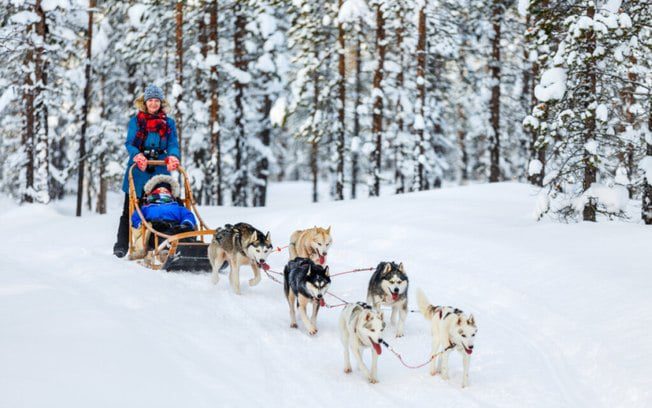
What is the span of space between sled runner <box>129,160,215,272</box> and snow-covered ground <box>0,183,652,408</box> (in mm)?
235

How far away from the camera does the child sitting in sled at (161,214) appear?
8711mm

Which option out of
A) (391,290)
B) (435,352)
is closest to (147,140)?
(391,290)

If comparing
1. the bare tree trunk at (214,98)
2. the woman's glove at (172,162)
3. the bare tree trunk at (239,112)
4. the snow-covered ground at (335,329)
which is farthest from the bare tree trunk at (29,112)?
the woman's glove at (172,162)

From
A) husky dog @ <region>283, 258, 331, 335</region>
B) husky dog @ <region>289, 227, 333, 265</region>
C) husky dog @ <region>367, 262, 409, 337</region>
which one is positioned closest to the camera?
husky dog @ <region>283, 258, 331, 335</region>

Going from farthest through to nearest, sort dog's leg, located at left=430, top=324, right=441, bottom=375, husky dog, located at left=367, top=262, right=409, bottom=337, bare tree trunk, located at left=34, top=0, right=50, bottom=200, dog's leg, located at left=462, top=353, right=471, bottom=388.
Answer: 1. bare tree trunk, located at left=34, top=0, right=50, bottom=200
2. husky dog, located at left=367, top=262, right=409, bottom=337
3. dog's leg, located at left=430, top=324, right=441, bottom=375
4. dog's leg, located at left=462, top=353, right=471, bottom=388

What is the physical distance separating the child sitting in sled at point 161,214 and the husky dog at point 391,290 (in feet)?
11.4

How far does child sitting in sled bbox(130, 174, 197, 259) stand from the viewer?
8.71 metres

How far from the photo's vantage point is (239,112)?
22078 millimetres

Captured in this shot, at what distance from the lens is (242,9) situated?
68.9ft

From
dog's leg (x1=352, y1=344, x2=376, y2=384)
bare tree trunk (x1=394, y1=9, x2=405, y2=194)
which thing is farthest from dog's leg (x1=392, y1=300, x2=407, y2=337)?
bare tree trunk (x1=394, y1=9, x2=405, y2=194)

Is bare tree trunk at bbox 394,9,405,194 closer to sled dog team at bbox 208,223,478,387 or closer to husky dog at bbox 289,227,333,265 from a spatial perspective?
husky dog at bbox 289,227,333,265

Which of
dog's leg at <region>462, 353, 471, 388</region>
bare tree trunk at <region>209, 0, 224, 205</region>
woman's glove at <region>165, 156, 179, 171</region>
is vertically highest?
bare tree trunk at <region>209, 0, 224, 205</region>

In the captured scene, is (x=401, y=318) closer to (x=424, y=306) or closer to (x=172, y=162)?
(x=424, y=306)

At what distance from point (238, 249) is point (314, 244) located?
1099mm
